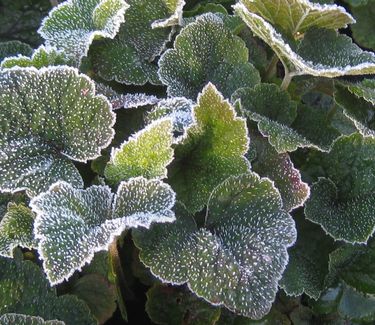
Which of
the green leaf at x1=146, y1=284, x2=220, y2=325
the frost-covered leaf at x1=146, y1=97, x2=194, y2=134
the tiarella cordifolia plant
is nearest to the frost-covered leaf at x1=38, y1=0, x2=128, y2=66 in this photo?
the tiarella cordifolia plant

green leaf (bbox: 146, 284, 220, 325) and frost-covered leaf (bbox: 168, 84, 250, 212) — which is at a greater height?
frost-covered leaf (bbox: 168, 84, 250, 212)

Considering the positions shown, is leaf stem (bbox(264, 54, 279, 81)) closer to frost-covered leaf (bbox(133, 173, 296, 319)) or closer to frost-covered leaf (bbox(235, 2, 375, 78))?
frost-covered leaf (bbox(235, 2, 375, 78))

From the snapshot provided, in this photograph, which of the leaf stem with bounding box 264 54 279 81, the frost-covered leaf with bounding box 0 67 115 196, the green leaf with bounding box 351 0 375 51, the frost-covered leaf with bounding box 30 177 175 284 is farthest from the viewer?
the green leaf with bounding box 351 0 375 51

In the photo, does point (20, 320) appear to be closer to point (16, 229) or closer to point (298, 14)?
point (16, 229)

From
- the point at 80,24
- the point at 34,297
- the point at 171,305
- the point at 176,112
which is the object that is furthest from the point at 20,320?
the point at 80,24

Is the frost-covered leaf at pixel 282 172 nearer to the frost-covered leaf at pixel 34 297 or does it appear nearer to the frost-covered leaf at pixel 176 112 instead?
the frost-covered leaf at pixel 176 112

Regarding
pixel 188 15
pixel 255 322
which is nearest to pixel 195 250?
pixel 255 322

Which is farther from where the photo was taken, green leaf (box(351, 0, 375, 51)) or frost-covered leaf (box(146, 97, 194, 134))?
green leaf (box(351, 0, 375, 51))
